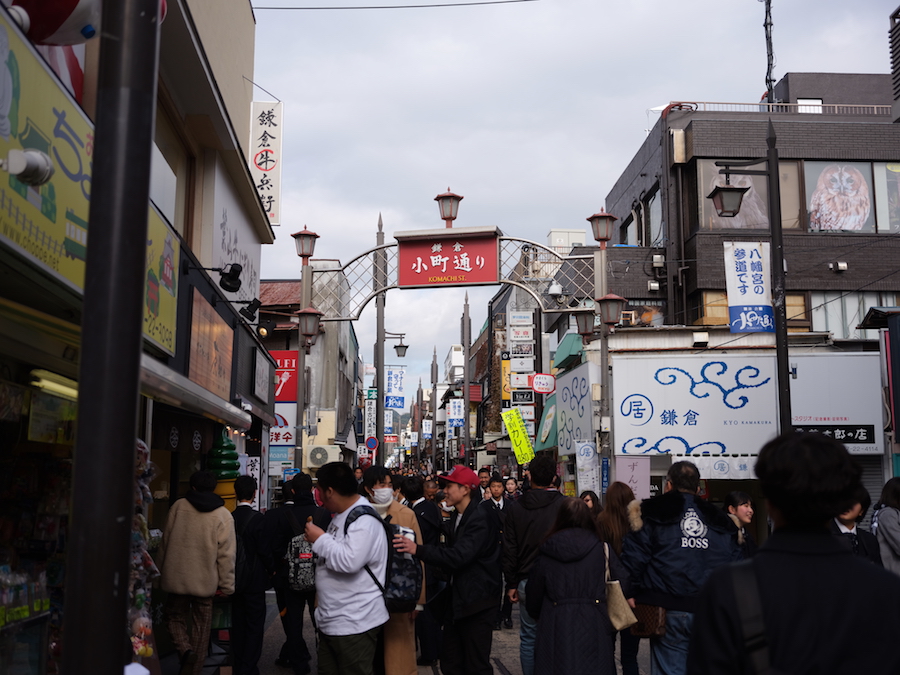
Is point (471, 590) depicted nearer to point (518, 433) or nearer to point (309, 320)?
point (309, 320)

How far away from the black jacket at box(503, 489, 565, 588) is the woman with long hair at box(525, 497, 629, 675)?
45.2 inches

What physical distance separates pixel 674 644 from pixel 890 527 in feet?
7.67

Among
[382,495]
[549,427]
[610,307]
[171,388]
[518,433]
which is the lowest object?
[382,495]

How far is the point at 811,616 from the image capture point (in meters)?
2.50

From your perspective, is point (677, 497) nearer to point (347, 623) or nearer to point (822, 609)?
point (347, 623)

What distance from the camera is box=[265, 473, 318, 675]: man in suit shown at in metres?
9.07

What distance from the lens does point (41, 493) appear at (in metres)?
6.65

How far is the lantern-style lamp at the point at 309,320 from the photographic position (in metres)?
19.1

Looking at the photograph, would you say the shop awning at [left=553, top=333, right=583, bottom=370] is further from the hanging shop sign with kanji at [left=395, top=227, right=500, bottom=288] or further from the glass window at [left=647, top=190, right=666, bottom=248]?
the hanging shop sign with kanji at [left=395, top=227, right=500, bottom=288]

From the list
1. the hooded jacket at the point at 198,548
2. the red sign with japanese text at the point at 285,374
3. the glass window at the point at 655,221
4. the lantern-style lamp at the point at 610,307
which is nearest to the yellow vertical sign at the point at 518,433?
the red sign with japanese text at the point at 285,374

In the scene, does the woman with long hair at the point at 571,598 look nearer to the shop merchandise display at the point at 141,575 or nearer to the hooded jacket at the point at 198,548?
the shop merchandise display at the point at 141,575

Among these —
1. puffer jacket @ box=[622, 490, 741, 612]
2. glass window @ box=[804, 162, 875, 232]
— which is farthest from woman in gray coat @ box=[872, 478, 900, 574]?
glass window @ box=[804, 162, 875, 232]

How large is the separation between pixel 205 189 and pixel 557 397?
16362 mm

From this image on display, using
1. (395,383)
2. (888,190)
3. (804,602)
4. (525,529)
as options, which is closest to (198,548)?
(525,529)
